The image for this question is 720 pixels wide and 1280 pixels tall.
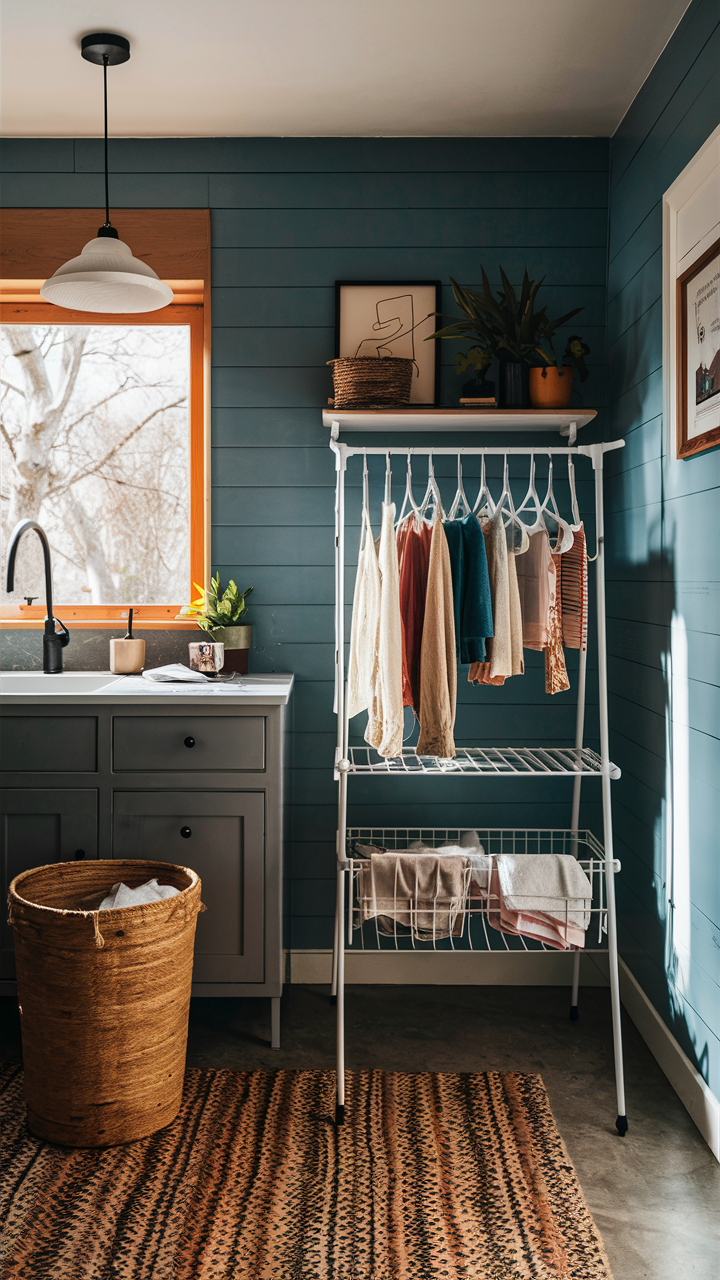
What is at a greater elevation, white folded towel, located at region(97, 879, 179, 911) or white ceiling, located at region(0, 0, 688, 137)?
white ceiling, located at region(0, 0, 688, 137)

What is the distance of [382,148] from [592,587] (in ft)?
4.85

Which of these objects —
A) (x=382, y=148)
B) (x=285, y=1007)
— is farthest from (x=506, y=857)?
(x=382, y=148)

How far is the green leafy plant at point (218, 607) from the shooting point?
8.38 feet

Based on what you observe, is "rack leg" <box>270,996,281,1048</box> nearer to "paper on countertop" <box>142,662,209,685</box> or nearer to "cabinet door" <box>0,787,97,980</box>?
"cabinet door" <box>0,787,97,980</box>

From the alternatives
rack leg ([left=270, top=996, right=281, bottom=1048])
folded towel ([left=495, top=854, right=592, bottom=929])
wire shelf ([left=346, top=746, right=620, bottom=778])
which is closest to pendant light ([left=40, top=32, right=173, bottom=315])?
wire shelf ([left=346, top=746, right=620, bottom=778])

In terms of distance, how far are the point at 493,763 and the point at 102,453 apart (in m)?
1.59

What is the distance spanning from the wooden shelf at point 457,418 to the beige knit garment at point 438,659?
0.51 metres

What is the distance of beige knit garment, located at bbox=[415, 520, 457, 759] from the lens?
1964 millimetres

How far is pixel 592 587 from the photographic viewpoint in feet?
8.67

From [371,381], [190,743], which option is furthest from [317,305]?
[190,743]

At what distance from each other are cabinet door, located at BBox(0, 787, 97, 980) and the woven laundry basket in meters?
0.31

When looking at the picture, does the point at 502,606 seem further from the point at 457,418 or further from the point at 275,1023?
the point at 275,1023

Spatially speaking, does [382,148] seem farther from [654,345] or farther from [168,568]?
[168,568]

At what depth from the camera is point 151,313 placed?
2746mm
